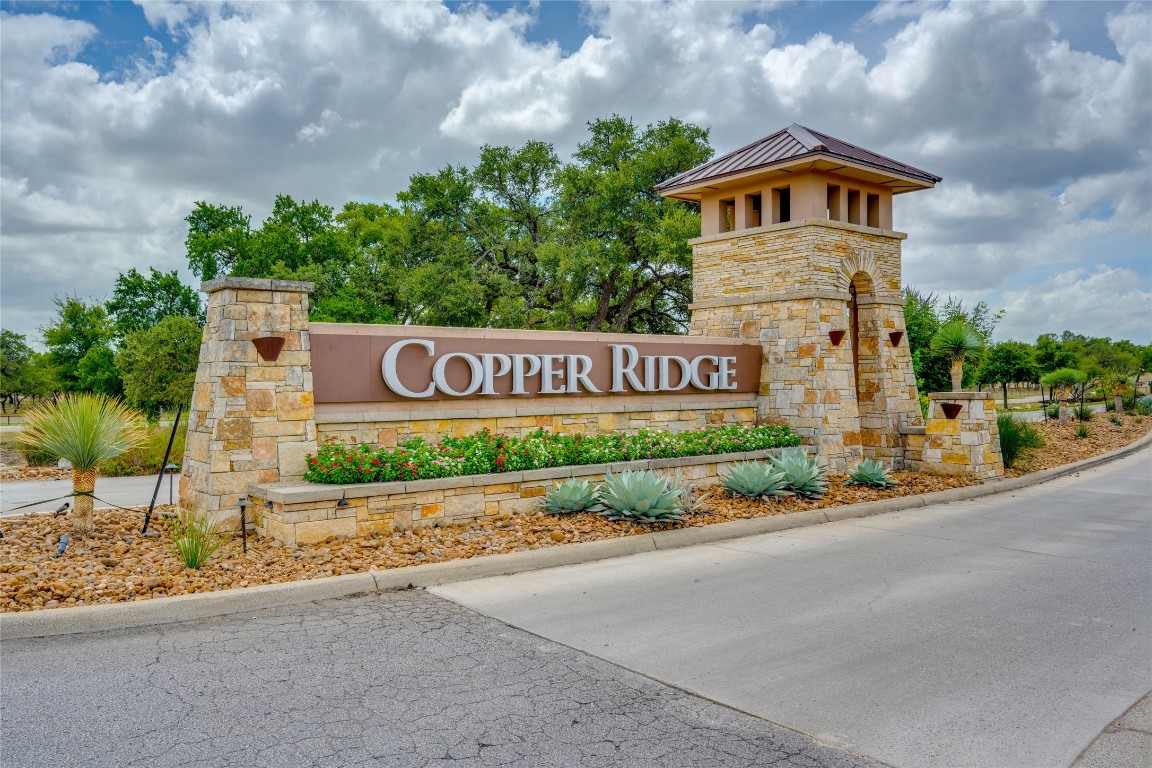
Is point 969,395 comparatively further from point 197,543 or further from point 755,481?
point 197,543

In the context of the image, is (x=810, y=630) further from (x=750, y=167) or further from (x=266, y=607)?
(x=750, y=167)

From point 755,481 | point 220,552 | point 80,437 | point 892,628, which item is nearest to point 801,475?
point 755,481

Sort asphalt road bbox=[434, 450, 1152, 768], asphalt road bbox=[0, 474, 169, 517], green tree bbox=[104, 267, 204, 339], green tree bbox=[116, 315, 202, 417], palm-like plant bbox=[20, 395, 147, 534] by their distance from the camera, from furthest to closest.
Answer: green tree bbox=[104, 267, 204, 339], green tree bbox=[116, 315, 202, 417], asphalt road bbox=[0, 474, 169, 517], palm-like plant bbox=[20, 395, 147, 534], asphalt road bbox=[434, 450, 1152, 768]

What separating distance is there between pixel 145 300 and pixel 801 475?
1413 inches

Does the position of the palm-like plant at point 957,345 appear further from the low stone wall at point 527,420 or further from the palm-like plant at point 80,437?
the palm-like plant at point 80,437

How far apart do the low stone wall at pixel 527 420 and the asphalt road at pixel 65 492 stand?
2829 millimetres

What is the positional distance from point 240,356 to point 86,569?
268 cm

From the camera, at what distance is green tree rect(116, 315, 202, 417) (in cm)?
3044

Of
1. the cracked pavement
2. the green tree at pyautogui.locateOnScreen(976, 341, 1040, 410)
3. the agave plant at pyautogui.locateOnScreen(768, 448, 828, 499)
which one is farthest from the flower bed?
the green tree at pyautogui.locateOnScreen(976, 341, 1040, 410)

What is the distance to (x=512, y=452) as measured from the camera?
10234mm

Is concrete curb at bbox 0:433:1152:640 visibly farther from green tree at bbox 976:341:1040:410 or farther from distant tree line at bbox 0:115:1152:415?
green tree at bbox 976:341:1040:410

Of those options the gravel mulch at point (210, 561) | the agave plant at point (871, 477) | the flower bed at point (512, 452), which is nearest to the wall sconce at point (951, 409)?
the agave plant at point (871, 477)

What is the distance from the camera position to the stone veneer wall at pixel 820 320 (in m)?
14.2

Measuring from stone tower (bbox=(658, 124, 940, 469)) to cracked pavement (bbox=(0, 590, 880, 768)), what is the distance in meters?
9.55
